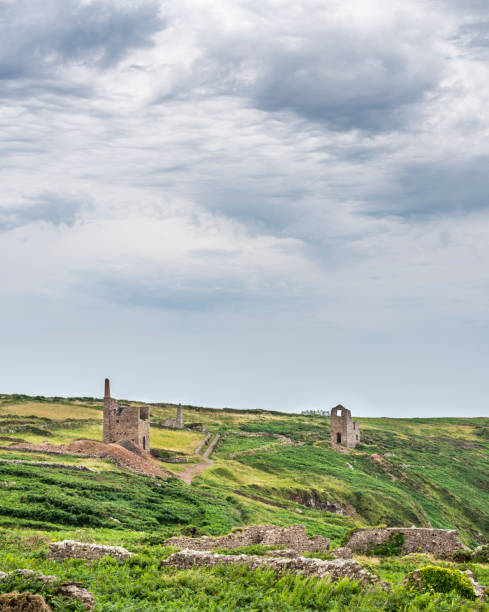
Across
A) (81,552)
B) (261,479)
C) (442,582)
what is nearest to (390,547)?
(442,582)

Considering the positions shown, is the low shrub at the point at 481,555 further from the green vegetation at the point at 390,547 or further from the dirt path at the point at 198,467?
the dirt path at the point at 198,467

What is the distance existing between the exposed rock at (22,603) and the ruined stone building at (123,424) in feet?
165

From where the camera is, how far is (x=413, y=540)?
25.8 metres

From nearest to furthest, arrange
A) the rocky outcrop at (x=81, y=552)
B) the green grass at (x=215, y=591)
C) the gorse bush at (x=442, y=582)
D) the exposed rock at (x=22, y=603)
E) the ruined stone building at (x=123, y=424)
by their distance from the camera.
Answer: the exposed rock at (x=22, y=603) → the green grass at (x=215, y=591) → the gorse bush at (x=442, y=582) → the rocky outcrop at (x=81, y=552) → the ruined stone building at (x=123, y=424)

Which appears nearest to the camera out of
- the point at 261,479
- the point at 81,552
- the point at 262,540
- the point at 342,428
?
Answer: the point at 81,552

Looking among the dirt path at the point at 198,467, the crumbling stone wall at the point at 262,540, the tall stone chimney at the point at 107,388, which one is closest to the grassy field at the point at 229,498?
the dirt path at the point at 198,467

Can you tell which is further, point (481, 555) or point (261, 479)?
point (261, 479)

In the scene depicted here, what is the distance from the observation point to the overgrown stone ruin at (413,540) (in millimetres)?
25578

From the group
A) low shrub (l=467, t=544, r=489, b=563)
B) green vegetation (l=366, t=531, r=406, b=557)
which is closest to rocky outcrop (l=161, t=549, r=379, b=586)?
green vegetation (l=366, t=531, r=406, b=557)

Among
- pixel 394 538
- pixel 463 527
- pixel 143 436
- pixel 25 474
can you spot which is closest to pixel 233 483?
pixel 143 436

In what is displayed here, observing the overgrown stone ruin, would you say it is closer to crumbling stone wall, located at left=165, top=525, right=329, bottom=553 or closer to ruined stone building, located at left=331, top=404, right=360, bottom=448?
crumbling stone wall, located at left=165, top=525, right=329, bottom=553

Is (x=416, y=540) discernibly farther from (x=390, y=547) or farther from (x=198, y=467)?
(x=198, y=467)

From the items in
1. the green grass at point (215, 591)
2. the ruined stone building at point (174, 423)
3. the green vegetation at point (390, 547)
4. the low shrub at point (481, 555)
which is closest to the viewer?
the green grass at point (215, 591)

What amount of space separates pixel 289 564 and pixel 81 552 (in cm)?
629
